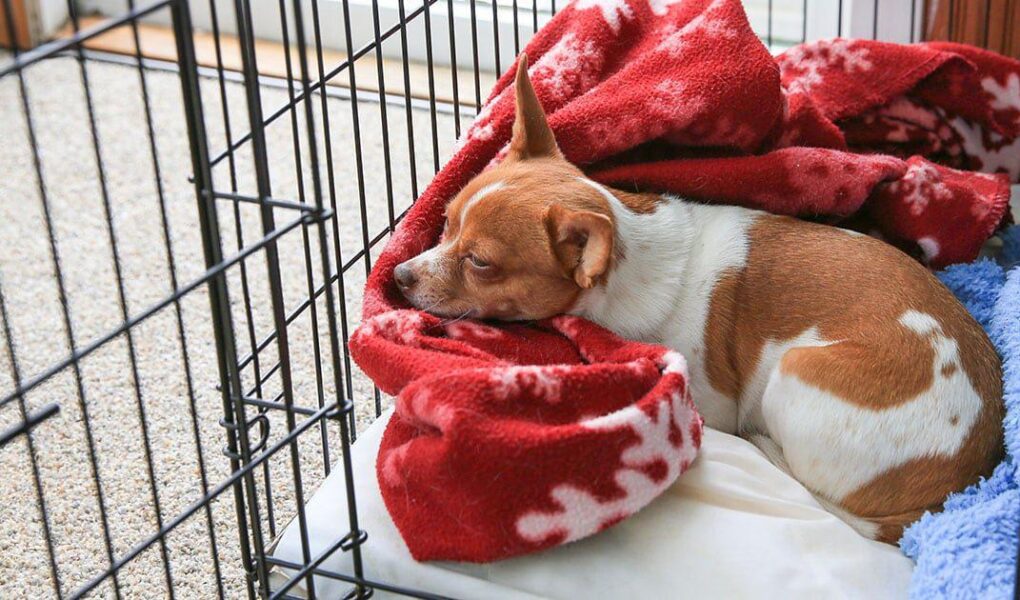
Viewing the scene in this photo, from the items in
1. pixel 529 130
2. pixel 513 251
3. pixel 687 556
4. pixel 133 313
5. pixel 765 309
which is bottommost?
pixel 133 313

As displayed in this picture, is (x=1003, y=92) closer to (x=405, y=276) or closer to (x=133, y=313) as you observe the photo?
(x=405, y=276)

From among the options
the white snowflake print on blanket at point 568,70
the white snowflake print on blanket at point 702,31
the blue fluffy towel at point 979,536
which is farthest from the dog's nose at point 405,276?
the blue fluffy towel at point 979,536

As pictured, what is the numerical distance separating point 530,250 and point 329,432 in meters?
0.70

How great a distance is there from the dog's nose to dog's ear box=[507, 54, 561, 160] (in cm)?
24

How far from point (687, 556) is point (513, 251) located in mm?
487

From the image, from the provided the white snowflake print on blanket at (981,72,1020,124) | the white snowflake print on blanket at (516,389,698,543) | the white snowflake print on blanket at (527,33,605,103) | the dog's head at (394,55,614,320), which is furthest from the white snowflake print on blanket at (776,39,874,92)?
the white snowflake print on blanket at (516,389,698,543)

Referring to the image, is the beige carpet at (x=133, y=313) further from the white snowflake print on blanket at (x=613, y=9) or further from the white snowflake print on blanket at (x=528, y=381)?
the white snowflake print on blanket at (x=613, y=9)

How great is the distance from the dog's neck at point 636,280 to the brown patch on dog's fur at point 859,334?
0.07 m

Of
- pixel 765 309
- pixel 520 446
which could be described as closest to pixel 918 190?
pixel 765 309

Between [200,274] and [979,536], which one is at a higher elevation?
[979,536]

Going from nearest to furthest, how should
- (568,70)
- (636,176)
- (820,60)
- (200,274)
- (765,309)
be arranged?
1. (765,309)
2. (636,176)
3. (568,70)
4. (820,60)
5. (200,274)

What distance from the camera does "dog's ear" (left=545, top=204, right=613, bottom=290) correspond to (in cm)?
168

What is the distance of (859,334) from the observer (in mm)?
1731

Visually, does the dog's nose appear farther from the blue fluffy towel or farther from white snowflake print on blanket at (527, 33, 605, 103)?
the blue fluffy towel
